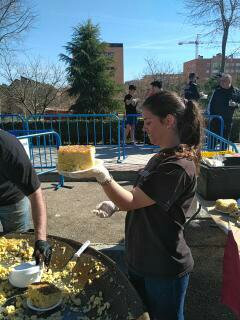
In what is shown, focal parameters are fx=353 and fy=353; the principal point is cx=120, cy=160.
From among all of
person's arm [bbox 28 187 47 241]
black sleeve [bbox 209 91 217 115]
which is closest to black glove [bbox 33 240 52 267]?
person's arm [bbox 28 187 47 241]

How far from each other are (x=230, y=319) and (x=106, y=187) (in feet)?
6.75

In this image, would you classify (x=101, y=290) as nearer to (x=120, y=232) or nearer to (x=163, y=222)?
(x=163, y=222)

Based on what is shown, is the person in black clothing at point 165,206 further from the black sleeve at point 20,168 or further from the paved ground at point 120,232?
the paved ground at point 120,232

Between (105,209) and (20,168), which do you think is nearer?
(105,209)

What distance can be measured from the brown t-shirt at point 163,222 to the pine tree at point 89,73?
16.3 m

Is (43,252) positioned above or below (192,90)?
below

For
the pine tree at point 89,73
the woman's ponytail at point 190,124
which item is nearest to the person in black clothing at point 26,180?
the woman's ponytail at point 190,124

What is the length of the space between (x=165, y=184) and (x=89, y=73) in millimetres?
17428

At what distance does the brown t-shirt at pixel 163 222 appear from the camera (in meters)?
1.73

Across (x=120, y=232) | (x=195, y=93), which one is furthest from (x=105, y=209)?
(x=195, y=93)

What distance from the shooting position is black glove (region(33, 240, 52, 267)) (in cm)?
196

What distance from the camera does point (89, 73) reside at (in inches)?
725

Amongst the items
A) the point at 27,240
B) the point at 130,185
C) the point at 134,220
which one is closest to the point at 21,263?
the point at 27,240

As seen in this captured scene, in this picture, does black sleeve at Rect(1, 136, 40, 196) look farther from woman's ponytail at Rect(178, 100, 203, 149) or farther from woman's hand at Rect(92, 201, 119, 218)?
woman's ponytail at Rect(178, 100, 203, 149)
